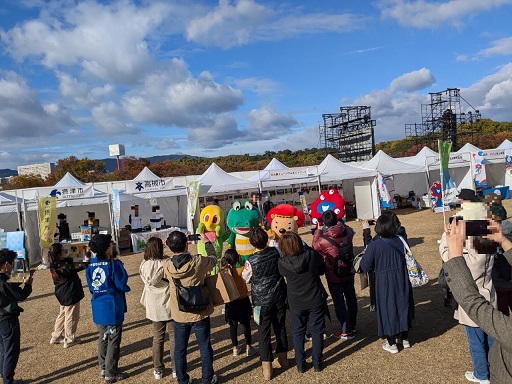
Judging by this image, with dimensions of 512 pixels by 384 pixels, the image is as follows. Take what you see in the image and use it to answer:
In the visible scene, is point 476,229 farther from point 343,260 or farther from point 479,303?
point 343,260

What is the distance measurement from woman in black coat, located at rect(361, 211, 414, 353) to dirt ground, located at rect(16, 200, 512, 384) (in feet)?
1.25

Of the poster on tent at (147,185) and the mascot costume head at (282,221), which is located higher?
the poster on tent at (147,185)

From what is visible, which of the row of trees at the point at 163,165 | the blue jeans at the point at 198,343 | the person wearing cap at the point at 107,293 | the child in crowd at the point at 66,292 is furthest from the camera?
the row of trees at the point at 163,165

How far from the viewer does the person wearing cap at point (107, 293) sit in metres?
3.97

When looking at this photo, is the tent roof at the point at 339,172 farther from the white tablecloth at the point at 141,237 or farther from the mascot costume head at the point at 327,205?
the mascot costume head at the point at 327,205

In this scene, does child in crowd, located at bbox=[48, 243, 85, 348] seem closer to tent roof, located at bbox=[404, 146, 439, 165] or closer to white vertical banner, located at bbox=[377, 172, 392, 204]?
white vertical banner, located at bbox=[377, 172, 392, 204]

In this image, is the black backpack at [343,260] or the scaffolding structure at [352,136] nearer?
the black backpack at [343,260]

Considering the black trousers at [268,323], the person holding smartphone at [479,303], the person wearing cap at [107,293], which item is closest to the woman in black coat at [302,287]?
the black trousers at [268,323]

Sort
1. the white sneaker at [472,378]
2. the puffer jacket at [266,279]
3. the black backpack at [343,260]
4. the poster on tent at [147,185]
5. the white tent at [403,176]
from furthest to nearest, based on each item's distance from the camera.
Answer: the white tent at [403,176] < the poster on tent at [147,185] < the black backpack at [343,260] < the puffer jacket at [266,279] < the white sneaker at [472,378]

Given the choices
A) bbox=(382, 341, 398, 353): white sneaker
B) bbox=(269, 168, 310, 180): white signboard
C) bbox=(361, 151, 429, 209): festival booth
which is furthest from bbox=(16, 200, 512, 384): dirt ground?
bbox=(361, 151, 429, 209): festival booth

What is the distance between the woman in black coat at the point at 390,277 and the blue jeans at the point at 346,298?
496 millimetres

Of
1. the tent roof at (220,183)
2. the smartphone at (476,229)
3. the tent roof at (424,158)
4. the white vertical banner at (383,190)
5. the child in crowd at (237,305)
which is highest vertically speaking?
the tent roof at (424,158)

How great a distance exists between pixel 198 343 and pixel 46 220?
9222 millimetres

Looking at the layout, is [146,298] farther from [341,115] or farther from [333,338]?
[341,115]
